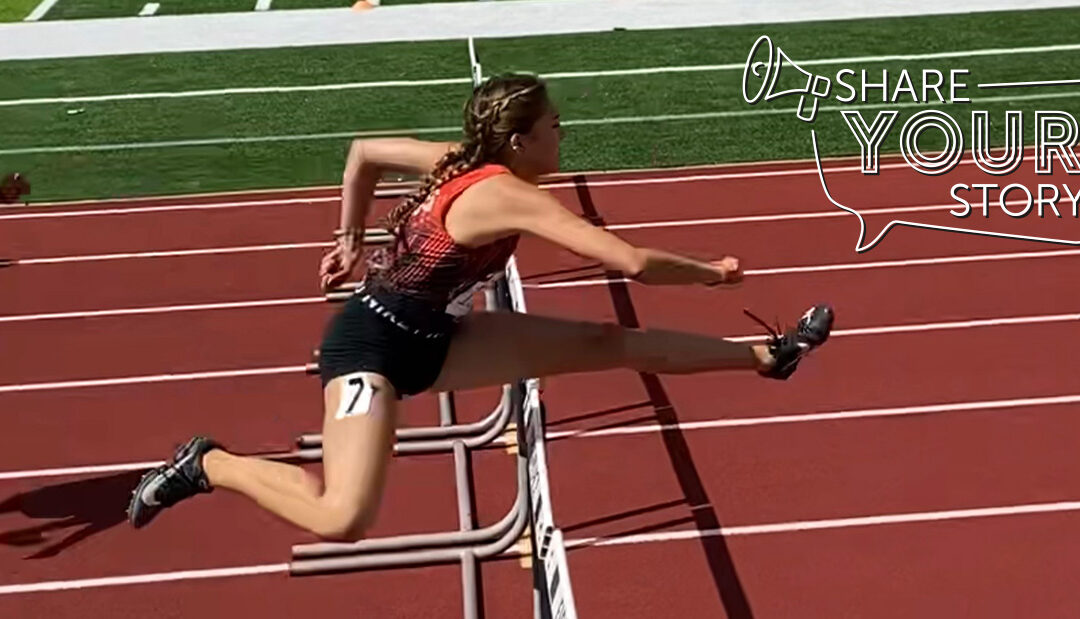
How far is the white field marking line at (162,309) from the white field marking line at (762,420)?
213cm

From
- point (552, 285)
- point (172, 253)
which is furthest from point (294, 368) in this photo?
point (172, 253)

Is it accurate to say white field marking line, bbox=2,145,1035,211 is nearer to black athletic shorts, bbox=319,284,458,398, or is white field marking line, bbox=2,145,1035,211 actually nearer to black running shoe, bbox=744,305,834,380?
black running shoe, bbox=744,305,834,380

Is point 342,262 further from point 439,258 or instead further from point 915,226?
point 915,226

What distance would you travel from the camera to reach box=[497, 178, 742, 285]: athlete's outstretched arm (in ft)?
12.1

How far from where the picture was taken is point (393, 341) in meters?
4.06

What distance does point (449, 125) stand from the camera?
1255 cm

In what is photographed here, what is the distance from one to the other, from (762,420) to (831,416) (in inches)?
13.4

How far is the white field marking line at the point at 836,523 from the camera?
17.9 ft

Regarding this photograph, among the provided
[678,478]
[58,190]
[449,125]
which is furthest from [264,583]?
[449,125]

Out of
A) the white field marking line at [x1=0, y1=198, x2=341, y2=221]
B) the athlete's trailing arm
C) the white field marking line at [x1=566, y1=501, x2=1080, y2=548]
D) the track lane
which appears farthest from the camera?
the white field marking line at [x1=0, y1=198, x2=341, y2=221]

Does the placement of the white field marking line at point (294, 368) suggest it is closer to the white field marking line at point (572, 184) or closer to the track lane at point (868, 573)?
the track lane at point (868, 573)

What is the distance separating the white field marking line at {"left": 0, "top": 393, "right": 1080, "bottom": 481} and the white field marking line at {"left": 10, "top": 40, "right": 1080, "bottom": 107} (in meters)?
8.00

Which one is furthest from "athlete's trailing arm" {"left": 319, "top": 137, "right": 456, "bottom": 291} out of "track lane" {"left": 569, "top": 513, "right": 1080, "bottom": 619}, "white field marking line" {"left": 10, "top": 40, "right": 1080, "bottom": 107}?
"white field marking line" {"left": 10, "top": 40, "right": 1080, "bottom": 107}

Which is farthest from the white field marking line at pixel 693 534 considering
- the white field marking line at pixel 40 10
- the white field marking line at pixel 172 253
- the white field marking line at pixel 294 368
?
the white field marking line at pixel 40 10
